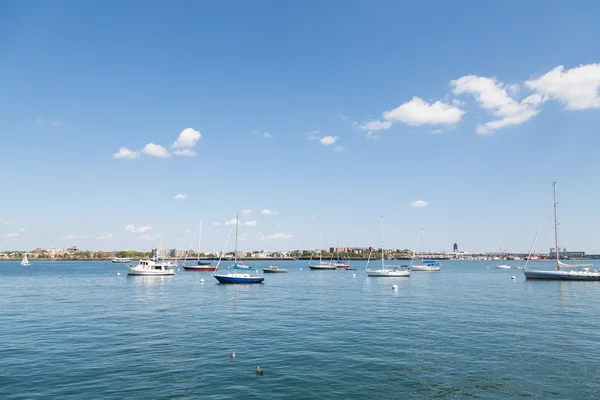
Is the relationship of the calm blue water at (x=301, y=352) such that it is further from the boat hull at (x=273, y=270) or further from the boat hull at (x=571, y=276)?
the boat hull at (x=273, y=270)

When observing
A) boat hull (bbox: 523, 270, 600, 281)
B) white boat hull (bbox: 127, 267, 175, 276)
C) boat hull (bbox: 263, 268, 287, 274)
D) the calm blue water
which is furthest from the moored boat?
the calm blue water

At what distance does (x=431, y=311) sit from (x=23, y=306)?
6172 centimetres

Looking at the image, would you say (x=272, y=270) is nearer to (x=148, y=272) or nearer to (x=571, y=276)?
(x=148, y=272)

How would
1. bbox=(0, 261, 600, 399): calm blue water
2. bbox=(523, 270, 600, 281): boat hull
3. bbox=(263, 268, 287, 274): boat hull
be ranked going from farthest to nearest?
bbox=(263, 268, 287, 274): boat hull
bbox=(523, 270, 600, 281): boat hull
bbox=(0, 261, 600, 399): calm blue water

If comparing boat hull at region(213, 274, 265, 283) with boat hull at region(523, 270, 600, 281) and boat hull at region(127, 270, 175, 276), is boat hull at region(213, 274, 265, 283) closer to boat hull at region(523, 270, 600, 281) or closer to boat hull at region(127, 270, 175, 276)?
boat hull at region(127, 270, 175, 276)

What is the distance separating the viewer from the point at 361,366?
25.8 meters

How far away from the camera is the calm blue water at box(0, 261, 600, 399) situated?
2175cm

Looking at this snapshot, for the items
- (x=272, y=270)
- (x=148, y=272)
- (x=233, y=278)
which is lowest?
(x=272, y=270)

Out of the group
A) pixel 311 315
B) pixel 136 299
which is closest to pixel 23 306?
pixel 136 299

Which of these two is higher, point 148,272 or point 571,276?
point 571,276

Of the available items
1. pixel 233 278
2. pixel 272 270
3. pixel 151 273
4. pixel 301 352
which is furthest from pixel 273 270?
pixel 301 352

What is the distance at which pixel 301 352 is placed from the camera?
29656mm

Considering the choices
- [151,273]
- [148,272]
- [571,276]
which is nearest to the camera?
[571,276]

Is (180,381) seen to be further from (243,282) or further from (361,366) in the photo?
(243,282)
